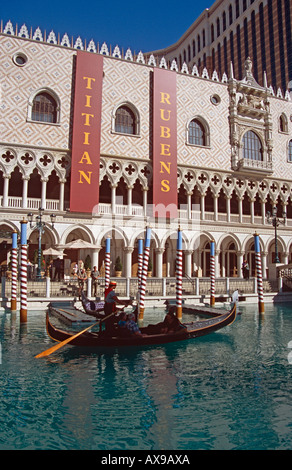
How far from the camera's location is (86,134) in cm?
1816

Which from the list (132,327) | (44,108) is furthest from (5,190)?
(132,327)

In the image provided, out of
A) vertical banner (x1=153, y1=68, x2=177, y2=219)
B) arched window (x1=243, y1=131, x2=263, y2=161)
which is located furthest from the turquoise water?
arched window (x1=243, y1=131, x2=263, y2=161)

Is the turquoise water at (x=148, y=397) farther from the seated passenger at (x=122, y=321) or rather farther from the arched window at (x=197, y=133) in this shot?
the arched window at (x=197, y=133)

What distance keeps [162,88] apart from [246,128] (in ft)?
18.9

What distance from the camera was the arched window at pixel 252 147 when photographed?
22.6 metres

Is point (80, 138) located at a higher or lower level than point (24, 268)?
higher

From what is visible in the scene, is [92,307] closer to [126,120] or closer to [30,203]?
[30,203]

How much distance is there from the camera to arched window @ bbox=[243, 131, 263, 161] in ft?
74.0

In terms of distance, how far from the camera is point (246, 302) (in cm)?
1630

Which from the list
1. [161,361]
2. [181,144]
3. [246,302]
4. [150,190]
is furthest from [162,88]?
[161,361]

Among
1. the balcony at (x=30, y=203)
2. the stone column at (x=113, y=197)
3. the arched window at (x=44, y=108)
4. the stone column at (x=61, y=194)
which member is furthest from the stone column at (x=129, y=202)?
the arched window at (x=44, y=108)

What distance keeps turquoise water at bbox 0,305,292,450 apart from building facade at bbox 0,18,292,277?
10620mm

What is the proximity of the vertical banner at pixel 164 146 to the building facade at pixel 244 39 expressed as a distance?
1590cm
